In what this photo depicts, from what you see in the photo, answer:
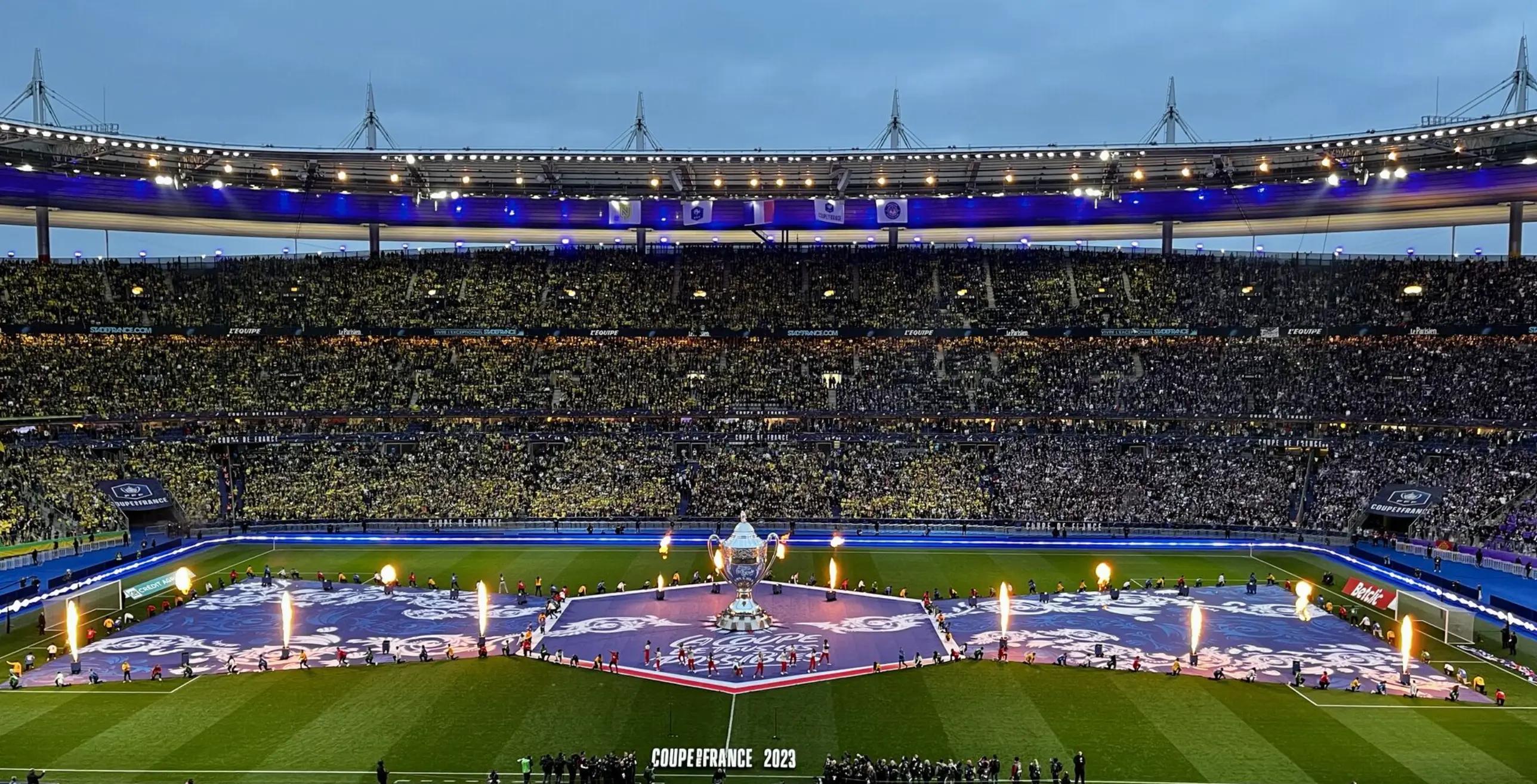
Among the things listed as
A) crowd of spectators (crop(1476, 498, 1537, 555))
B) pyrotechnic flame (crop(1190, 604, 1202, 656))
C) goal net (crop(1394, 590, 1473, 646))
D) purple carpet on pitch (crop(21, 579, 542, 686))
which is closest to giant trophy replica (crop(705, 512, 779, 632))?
purple carpet on pitch (crop(21, 579, 542, 686))

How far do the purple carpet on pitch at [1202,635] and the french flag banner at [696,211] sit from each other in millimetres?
40891

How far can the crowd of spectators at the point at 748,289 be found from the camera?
77.8m

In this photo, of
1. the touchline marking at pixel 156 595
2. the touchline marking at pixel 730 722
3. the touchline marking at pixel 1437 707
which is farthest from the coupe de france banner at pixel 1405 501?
the touchline marking at pixel 156 595

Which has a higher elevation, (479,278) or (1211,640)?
(479,278)

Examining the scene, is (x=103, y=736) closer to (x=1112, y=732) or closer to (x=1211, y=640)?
(x=1112, y=732)

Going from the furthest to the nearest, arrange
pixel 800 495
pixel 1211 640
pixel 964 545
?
pixel 800 495
pixel 964 545
pixel 1211 640

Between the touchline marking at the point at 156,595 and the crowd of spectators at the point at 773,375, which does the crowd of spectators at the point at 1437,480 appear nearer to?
the crowd of spectators at the point at 773,375

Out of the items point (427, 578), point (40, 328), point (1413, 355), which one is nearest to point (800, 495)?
point (427, 578)

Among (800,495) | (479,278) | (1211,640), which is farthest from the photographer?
(479,278)

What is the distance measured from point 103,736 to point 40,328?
5780 cm

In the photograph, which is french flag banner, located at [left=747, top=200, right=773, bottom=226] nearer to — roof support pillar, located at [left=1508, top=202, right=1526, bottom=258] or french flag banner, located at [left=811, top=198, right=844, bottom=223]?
french flag banner, located at [left=811, top=198, right=844, bottom=223]

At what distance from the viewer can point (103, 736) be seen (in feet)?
98.3

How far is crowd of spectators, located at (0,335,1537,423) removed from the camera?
7238 cm

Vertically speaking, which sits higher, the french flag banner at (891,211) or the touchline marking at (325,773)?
the french flag banner at (891,211)
